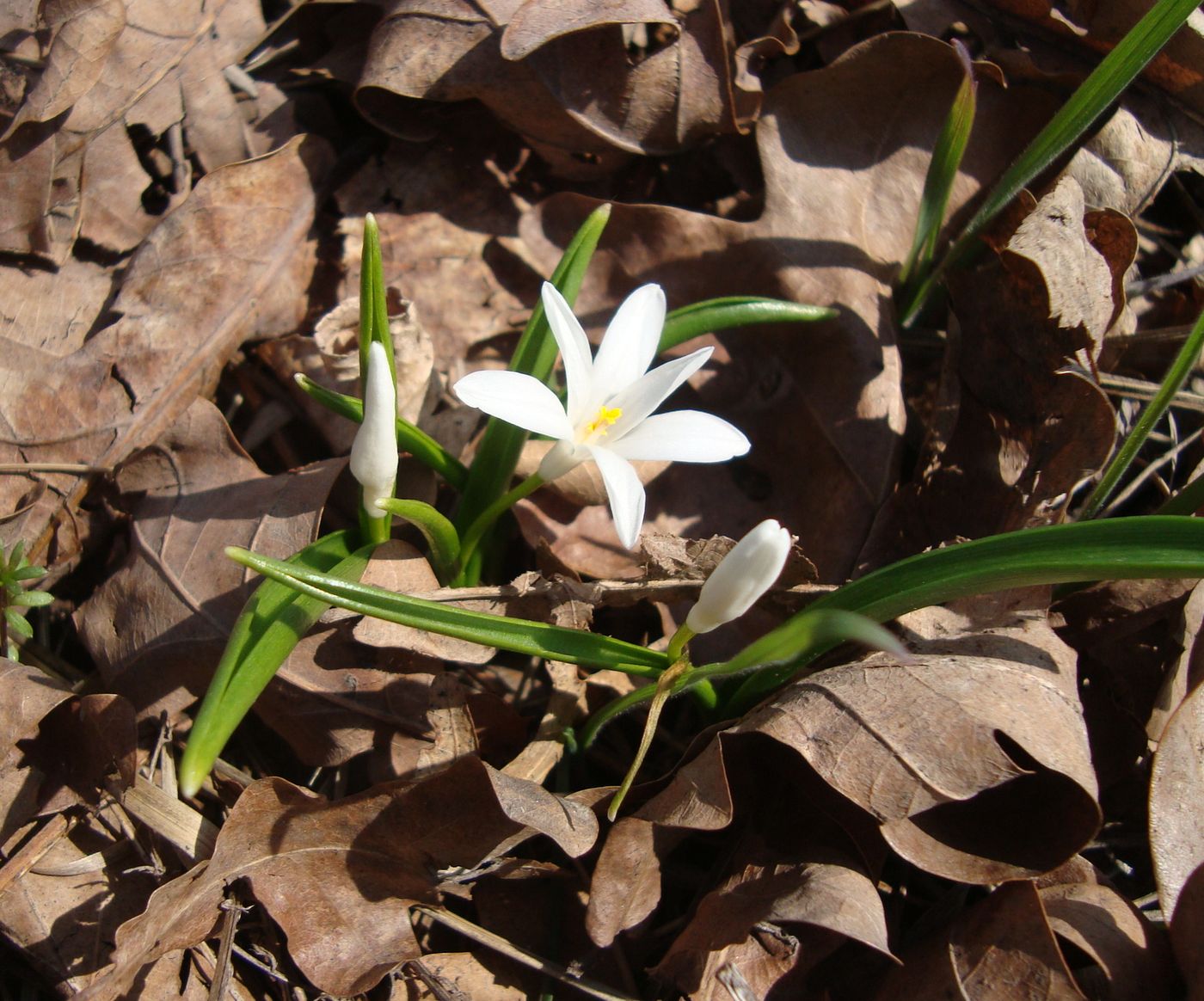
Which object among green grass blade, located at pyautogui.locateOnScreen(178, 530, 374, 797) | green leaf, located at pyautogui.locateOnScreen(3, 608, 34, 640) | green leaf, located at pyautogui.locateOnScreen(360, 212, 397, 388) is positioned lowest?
green leaf, located at pyautogui.locateOnScreen(3, 608, 34, 640)

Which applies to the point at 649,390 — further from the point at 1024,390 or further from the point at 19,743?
the point at 19,743

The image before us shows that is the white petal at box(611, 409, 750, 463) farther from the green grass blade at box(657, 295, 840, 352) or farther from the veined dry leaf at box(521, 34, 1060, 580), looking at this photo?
the veined dry leaf at box(521, 34, 1060, 580)

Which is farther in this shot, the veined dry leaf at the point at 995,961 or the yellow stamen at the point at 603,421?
the yellow stamen at the point at 603,421

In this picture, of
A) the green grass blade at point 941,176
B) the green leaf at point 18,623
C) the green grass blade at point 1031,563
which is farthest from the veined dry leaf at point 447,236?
Result: the green grass blade at point 1031,563

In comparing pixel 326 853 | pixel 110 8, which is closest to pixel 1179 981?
pixel 326 853

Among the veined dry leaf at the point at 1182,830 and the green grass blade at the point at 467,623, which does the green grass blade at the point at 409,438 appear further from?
the veined dry leaf at the point at 1182,830

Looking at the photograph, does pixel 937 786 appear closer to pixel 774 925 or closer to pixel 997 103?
pixel 774 925


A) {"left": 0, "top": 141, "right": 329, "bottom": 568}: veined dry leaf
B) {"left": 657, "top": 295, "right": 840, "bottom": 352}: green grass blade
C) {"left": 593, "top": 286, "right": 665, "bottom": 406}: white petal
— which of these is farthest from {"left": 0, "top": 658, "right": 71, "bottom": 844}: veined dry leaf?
{"left": 657, "top": 295, "right": 840, "bottom": 352}: green grass blade
